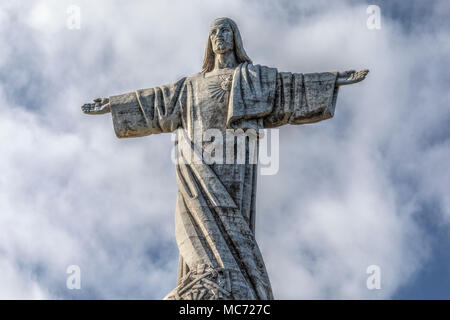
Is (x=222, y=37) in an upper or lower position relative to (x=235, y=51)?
upper

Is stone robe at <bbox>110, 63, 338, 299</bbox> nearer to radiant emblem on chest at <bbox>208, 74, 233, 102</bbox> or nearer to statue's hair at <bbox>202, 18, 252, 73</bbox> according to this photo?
radiant emblem on chest at <bbox>208, 74, 233, 102</bbox>

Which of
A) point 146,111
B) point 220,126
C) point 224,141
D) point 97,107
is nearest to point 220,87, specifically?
point 220,126

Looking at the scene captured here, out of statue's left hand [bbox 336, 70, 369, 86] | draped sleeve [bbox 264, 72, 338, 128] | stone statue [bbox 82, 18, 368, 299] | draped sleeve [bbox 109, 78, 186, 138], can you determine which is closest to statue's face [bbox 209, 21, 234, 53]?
stone statue [bbox 82, 18, 368, 299]

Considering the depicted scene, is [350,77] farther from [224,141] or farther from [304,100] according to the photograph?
[224,141]

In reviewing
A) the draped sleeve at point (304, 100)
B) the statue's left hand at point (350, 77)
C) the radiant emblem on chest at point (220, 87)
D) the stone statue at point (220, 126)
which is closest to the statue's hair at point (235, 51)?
the stone statue at point (220, 126)

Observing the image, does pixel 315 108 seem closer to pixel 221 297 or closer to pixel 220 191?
pixel 220 191

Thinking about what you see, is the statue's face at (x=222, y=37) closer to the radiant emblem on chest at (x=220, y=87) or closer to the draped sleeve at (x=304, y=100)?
the radiant emblem on chest at (x=220, y=87)

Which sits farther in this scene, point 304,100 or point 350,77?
point 304,100
